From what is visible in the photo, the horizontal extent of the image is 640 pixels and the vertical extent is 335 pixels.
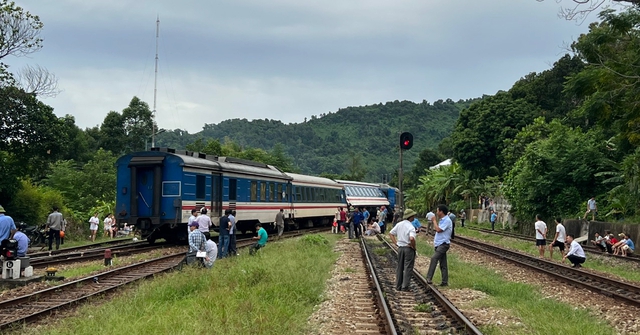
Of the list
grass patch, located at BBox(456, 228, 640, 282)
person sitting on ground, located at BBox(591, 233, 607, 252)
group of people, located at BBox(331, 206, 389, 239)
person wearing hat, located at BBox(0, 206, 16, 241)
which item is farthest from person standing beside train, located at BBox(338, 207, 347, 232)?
person wearing hat, located at BBox(0, 206, 16, 241)

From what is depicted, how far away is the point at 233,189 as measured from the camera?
23.2 meters

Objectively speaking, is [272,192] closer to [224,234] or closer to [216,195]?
[216,195]

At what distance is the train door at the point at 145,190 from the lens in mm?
20156

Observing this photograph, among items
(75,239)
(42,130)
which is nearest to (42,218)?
(75,239)

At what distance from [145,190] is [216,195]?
8.22 feet

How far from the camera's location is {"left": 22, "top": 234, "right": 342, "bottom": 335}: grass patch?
816 centimetres

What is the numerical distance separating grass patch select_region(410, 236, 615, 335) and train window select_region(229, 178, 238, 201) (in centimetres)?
974

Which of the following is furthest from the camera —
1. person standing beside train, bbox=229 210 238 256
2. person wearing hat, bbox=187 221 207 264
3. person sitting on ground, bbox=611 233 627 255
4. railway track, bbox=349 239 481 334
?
person sitting on ground, bbox=611 233 627 255

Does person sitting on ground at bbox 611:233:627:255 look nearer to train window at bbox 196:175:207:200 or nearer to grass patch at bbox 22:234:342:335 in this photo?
grass patch at bbox 22:234:342:335

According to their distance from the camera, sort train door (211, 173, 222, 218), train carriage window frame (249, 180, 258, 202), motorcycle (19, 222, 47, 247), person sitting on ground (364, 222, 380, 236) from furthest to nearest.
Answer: person sitting on ground (364, 222, 380, 236)
train carriage window frame (249, 180, 258, 202)
motorcycle (19, 222, 47, 247)
train door (211, 173, 222, 218)

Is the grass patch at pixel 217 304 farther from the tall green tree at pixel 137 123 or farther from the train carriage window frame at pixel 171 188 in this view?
the tall green tree at pixel 137 123

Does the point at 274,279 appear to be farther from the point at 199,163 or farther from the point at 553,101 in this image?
the point at 553,101

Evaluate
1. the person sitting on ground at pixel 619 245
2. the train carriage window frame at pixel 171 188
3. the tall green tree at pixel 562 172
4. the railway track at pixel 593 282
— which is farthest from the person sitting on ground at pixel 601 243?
the train carriage window frame at pixel 171 188

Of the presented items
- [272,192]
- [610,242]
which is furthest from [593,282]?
A: [272,192]
